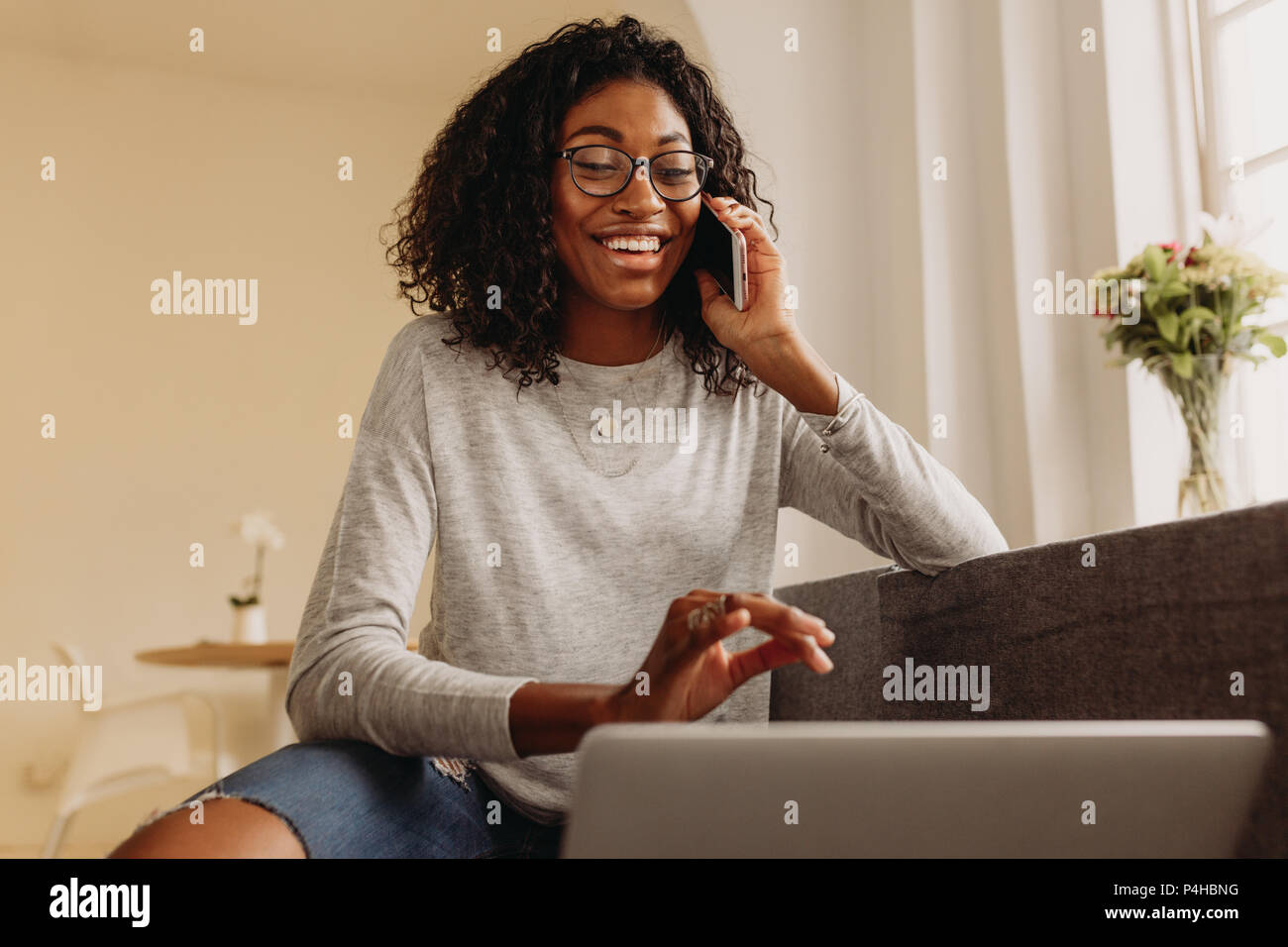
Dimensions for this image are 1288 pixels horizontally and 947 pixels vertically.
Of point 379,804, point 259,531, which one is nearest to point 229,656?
point 259,531

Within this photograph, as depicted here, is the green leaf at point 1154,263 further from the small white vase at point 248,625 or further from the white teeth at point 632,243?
the small white vase at point 248,625

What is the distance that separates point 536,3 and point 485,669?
123 inches

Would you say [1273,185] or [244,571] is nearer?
[1273,185]

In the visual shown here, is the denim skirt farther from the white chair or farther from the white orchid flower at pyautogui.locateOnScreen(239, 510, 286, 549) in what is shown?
the white orchid flower at pyautogui.locateOnScreen(239, 510, 286, 549)

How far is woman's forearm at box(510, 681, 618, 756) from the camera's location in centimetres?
81

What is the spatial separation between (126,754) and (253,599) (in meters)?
0.97

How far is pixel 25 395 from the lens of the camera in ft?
14.3

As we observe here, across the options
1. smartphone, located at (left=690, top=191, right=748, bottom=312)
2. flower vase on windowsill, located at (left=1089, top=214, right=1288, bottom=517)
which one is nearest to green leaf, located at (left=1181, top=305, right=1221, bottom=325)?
flower vase on windowsill, located at (left=1089, top=214, right=1288, bottom=517)

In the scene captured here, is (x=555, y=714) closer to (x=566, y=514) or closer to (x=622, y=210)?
(x=566, y=514)

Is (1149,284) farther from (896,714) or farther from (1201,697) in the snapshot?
(1201,697)

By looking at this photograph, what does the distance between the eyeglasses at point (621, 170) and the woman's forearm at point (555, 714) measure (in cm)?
67

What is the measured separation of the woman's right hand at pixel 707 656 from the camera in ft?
2.55

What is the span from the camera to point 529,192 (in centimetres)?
134

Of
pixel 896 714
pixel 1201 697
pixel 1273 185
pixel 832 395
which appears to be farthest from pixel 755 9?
pixel 1201 697
